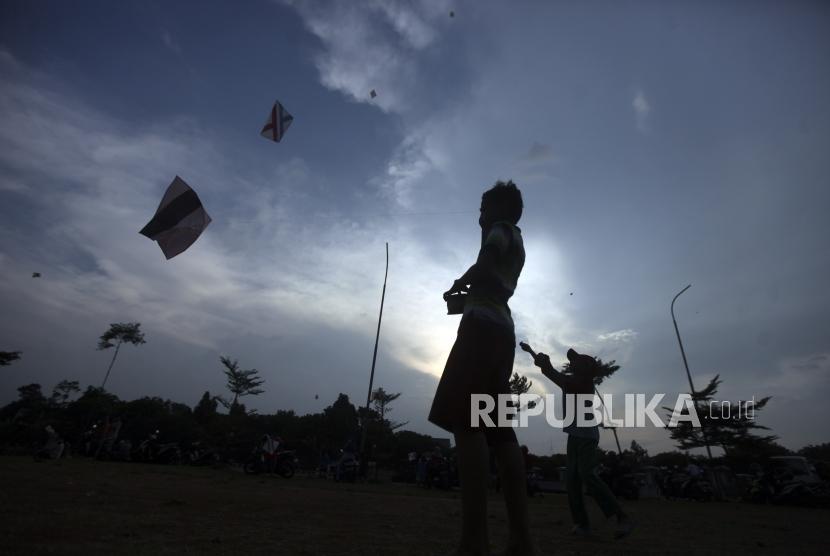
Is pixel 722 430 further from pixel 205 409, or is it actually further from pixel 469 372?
pixel 205 409

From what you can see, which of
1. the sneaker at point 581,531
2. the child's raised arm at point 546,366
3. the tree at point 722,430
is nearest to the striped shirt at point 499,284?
the child's raised arm at point 546,366

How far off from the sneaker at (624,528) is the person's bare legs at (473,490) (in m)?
2.66

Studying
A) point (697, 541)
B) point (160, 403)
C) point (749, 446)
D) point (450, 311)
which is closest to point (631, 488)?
point (697, 541)

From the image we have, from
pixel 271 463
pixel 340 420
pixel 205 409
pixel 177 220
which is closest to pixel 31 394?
pixel 205 409

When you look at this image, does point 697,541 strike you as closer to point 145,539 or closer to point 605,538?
point 605,538

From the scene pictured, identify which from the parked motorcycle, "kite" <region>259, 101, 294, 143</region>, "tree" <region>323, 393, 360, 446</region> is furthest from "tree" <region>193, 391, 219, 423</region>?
"kite" <region>259, 101, 294, 143</region>

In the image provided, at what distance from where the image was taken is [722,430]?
96.2ft

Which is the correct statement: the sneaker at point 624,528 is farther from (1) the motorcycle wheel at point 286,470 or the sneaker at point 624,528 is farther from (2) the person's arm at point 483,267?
(1) the motorcycle wheel at point 286,470

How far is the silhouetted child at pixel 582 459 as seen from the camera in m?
4.18

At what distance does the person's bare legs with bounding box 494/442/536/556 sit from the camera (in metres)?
2.09

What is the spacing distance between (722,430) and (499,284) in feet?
117

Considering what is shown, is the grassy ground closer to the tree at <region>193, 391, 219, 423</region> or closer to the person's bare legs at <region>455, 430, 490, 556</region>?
the person's bare legs at <region>455, 430, 490, 556</region>

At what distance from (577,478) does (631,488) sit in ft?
38.5

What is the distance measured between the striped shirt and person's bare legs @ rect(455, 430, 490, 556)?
60 centimetres
